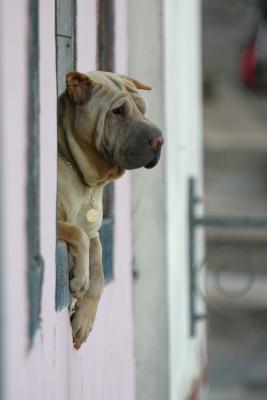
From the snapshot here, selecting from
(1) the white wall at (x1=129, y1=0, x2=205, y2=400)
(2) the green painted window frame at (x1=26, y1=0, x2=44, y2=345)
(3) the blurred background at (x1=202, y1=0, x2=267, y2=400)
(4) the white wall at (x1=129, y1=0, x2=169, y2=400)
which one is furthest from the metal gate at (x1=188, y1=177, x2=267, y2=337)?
(2) the green painted window frame at (x1=26, y1=0, x2=44, y2=345)

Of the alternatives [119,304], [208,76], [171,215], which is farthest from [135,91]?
[208,76]

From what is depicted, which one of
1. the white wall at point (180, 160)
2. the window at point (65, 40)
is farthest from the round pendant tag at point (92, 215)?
the white wall at point (180, 160)

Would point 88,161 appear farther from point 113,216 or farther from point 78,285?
point 113,216

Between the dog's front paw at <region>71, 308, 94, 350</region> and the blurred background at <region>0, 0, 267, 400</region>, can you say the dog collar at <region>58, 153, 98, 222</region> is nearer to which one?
the blurred background at <region>0, 0, 267, 400</region>

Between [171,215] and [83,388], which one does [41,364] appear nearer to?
[83,388]

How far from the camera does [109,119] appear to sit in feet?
11.7

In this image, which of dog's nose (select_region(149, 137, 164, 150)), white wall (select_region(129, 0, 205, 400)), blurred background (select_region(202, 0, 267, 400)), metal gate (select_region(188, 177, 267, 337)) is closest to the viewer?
dog's nose (select_region(149, 137, 164, 150))

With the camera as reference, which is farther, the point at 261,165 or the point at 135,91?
the point at 261,165

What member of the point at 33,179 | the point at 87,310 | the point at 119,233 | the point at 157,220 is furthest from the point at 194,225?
the point at 33,179

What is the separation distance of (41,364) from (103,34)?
1.62 metres

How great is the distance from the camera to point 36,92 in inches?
119

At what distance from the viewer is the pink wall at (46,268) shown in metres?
2.74

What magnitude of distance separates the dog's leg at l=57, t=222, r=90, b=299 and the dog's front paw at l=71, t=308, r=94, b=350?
0.26 feet

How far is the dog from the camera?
352 cm
